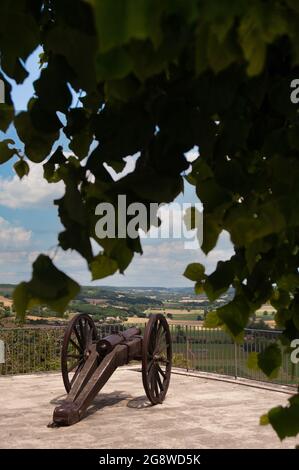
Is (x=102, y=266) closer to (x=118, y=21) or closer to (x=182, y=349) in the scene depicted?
(x=118, y=21)

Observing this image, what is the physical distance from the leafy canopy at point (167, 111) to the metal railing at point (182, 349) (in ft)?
33.8

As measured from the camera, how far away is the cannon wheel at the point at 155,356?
→ 9141 millimetres

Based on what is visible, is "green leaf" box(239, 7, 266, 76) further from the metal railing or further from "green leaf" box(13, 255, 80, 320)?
the metal railing

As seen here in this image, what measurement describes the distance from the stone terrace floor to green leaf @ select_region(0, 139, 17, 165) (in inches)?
224

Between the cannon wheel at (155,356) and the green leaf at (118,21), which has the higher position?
the green leaf at (118,21)

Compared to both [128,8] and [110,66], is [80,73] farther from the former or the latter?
[128,8]

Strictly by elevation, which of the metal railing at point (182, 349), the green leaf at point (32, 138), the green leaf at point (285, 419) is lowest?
the metal railing at point (182, 349)

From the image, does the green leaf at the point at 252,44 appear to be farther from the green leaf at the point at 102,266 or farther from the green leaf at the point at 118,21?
the green leaf at the point at 102,266

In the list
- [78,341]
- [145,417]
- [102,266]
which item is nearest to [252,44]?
[102,266]

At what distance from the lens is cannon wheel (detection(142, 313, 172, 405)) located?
914cm

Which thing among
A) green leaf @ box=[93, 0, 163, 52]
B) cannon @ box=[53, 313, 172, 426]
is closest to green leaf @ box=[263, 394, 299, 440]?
green leaf @ box=[93, 0, 163, 52]

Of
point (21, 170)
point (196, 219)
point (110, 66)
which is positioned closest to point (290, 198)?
point (196, 219)

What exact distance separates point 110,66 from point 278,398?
9897 millimetres

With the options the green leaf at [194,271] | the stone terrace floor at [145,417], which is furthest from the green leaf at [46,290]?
the stone terrace floor at [145,417]
